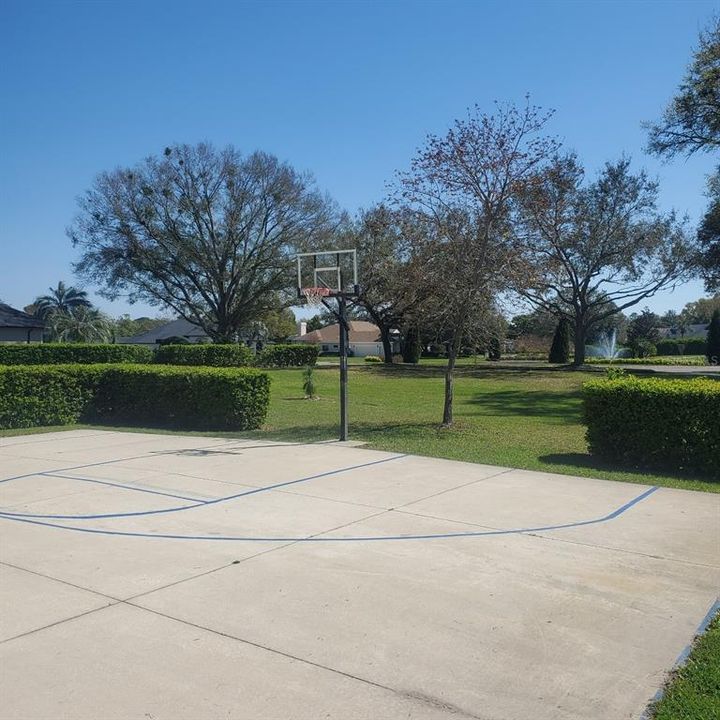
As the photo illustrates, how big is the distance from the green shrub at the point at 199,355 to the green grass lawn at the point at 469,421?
13.8ft

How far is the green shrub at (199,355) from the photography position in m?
33.2

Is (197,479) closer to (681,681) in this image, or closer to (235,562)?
(235,562)

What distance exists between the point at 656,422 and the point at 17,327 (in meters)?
35.0

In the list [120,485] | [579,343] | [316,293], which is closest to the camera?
[120,485]

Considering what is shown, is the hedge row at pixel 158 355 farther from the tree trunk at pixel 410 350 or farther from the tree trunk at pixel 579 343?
the tree trunk at pixel 579 343

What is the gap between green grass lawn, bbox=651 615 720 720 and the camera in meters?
3.38

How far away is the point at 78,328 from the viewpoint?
54062 millimetres

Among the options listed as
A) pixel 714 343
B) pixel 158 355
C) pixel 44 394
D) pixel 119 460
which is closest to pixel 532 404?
pixel 44 394

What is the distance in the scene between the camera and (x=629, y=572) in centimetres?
550

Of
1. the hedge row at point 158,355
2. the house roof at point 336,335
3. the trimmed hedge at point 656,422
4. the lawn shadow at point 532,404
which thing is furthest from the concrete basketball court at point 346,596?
the house roof at point 336,335

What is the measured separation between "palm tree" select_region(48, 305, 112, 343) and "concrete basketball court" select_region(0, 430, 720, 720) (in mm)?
48688

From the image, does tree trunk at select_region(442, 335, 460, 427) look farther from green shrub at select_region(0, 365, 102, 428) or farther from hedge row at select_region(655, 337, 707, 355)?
hedge row at select_region(655, 337, 707, 355)

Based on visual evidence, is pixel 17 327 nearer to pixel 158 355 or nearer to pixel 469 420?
pixel 158 355

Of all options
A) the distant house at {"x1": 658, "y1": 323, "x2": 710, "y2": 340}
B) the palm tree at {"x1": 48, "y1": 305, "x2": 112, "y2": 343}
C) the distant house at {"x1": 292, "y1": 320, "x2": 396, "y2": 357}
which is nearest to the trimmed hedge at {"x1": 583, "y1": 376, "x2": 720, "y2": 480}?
the palm tree at {"x1": 48, "y1": 305, "x2": 112, "y2": 343}
